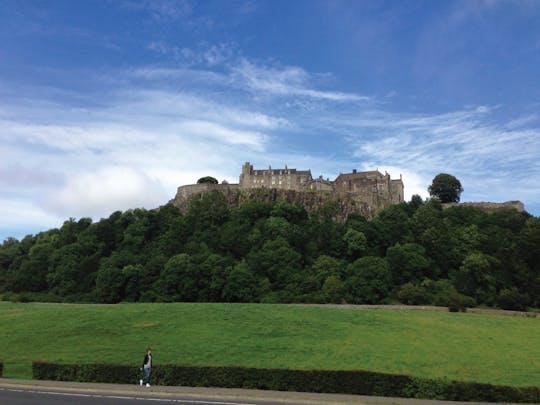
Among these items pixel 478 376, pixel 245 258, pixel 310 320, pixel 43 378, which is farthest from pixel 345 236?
pixel 43 378

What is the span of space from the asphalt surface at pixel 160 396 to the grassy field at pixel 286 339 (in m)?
6.08

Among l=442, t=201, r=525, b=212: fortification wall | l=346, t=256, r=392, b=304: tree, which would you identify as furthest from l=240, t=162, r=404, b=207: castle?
l=346, t=256, r=392, b=304: tree

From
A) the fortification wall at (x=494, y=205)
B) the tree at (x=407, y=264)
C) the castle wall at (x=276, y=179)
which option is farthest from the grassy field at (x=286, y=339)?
the castle wall at (x=276, y=179)

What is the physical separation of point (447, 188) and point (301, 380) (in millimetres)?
103423

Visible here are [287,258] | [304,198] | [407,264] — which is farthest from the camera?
[304,198]

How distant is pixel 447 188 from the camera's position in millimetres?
115188

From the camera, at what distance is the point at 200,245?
260ft

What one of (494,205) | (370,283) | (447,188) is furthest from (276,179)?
(370,283)

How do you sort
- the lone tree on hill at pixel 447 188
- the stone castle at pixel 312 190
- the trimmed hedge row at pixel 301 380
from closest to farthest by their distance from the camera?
the trimmed hedge row at pixel 301 380
the stone castle at pixel 312 190
the lone tree on hill at pixel 447 188

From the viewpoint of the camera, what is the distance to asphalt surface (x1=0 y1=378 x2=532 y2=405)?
18969 mm

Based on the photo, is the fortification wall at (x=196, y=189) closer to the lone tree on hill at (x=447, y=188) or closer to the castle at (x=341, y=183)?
the castle at (x=341, y=183)

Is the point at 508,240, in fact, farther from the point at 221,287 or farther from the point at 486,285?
the point at 221,287

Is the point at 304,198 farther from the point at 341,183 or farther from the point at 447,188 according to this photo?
the point at 447,188

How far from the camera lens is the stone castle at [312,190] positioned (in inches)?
4316
